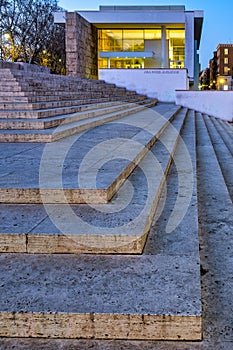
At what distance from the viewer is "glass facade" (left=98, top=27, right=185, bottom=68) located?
34.0 metres

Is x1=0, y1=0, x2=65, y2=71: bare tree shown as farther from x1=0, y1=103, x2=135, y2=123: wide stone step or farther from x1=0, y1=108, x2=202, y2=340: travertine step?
x1=0, y1=108, x2=202, y2=340: travertine step

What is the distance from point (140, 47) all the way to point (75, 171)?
109ft

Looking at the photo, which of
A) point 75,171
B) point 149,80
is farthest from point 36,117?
point 149,80

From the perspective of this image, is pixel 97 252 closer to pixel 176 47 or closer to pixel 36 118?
pixel 36 118

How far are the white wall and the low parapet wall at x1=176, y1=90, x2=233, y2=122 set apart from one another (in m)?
2.11

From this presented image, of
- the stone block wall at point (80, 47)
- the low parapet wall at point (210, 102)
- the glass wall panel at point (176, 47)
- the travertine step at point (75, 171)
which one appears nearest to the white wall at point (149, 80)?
the low parapet wall at point (210, 102)

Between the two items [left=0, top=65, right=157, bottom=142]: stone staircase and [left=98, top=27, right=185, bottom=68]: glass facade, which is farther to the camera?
[left=98, top=27, right=185, bottom=68]: glass facade

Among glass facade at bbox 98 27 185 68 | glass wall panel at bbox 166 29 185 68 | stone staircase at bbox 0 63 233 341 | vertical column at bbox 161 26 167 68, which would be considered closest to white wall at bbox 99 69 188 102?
glass facade at bbox 98 27 185 68

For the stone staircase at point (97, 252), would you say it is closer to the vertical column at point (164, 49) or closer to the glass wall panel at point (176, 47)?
the vertical column at point (164, 49)

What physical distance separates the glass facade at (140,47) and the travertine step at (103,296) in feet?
105

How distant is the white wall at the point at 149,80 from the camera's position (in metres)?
22.4

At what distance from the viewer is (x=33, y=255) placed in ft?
8.57

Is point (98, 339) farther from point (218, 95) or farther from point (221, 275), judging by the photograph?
point (218, 95)

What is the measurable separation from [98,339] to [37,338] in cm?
30
